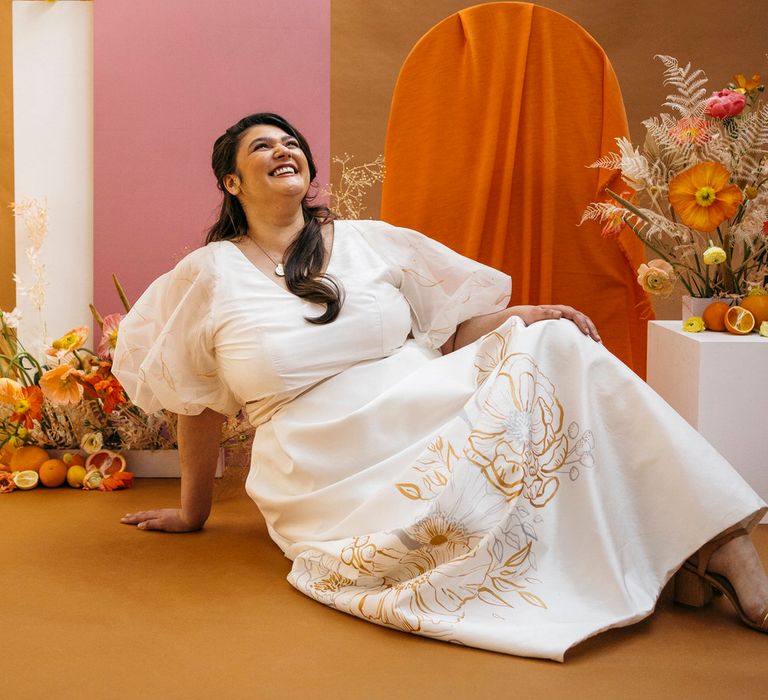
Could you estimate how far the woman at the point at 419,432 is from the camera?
1871 mm

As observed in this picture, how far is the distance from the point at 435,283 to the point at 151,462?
1285 mm

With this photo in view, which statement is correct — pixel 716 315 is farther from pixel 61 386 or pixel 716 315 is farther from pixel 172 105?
pixel 172 105

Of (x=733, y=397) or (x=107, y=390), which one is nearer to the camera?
(x=733, y=397)

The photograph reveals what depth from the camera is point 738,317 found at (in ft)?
8.67

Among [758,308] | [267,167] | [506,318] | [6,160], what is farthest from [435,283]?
[6,160]

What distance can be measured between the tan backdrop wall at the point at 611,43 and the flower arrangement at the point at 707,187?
59.6 inches

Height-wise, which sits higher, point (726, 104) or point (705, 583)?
point (726, 104)

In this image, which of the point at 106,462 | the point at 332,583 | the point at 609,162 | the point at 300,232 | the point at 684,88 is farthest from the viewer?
the point at 106,462

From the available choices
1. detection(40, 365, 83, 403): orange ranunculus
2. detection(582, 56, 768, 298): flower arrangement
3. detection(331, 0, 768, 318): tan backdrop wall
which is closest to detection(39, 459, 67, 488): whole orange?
detection(40, 365, 83, 403): orange ranunculus

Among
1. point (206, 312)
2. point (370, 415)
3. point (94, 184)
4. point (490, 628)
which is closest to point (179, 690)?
point (490, 628)

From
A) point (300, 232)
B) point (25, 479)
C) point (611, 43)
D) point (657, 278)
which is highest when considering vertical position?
point (611, 43)

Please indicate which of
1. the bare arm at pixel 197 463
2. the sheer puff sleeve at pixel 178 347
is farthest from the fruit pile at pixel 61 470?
the sheer puff sleeve at pixel 178 347

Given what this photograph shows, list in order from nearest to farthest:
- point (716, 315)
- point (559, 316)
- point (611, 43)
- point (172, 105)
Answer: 1. point (559, 316)
2. point (716, 315)
3. point (172, 105)
4. point (611, 43)

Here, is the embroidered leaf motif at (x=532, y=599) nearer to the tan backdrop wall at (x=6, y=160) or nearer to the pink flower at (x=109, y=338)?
the pink flower at (x=109, y=338)
